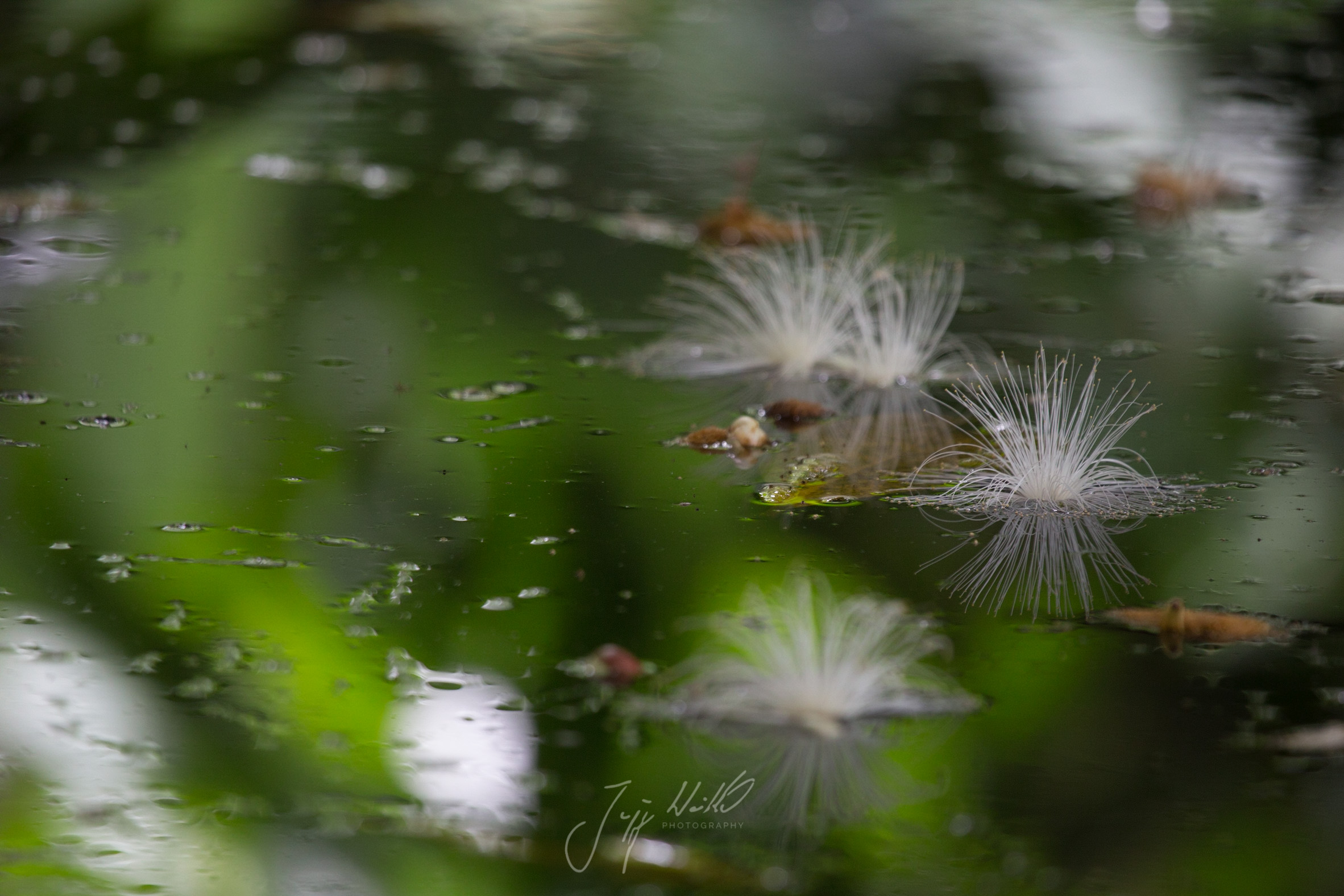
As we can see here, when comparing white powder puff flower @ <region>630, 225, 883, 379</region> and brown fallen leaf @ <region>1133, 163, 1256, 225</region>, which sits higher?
brown fallen leaf @ <region>1133, 163, 1256, 225</region>

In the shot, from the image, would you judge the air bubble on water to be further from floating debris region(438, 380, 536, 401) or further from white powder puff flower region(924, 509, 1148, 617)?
white powder puff flower region(924, 509, 1148, 617)

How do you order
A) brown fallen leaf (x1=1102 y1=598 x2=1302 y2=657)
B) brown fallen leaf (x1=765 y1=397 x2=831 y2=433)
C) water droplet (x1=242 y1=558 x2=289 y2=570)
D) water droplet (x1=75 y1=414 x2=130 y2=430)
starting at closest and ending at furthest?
1. brown fallen leaf (x1=1102 y1=598 x2=1302 y2=657)
2. water droplet (x1=242 y1=558 x2=289 y2=570)
3. water droplet (x1=75 y1=414 x2=130 y2=430)
4. brown fallen leaf (x1=765 y1=397 x2=831 y2=433)

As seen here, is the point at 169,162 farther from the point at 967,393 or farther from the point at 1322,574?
the point at 1322,574

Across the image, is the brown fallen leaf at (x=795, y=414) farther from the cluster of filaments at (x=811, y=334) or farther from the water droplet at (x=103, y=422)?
the water droplet at (x=103, y=422)

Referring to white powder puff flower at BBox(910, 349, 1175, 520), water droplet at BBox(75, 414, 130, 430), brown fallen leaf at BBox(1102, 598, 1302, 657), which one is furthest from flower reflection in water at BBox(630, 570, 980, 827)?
water droplet at BBox(75, 414, 130, 430)

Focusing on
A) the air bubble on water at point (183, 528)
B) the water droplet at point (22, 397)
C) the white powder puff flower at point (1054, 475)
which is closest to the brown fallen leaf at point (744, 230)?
the white powder puff flower at point (1054, 475)

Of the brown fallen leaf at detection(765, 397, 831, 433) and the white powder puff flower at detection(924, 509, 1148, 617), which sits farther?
the brown fallen leaf at detection(765, 397, 831, 433)

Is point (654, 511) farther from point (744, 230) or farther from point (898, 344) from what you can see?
point (744, 230)
